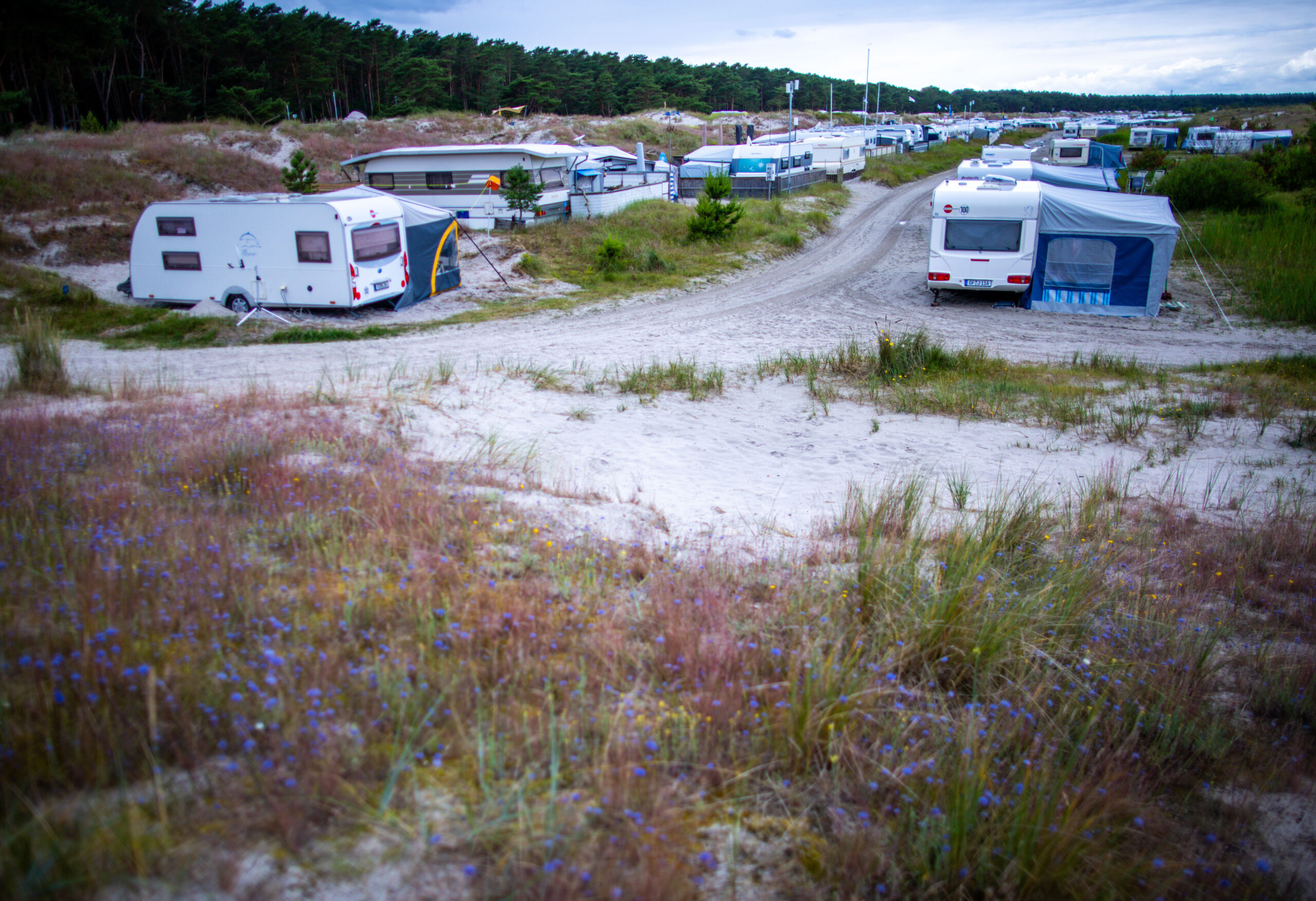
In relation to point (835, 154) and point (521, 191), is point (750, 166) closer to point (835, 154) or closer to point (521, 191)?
point (835, 154)

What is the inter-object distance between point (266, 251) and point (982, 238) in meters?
15.9

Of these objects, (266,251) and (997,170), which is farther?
(997,170)

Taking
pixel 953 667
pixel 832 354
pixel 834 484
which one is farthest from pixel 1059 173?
pixel 953 667

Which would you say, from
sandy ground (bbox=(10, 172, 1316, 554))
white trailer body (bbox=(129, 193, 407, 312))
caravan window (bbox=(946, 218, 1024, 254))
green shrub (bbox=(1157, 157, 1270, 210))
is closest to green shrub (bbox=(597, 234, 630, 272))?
sandy ground (bbox=(10, 172, 1316, 554))

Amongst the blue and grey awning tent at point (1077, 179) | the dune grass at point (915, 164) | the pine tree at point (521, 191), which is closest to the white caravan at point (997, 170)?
the blue and grey awning tent at point (1077, 179)

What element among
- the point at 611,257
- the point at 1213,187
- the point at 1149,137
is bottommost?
the point at 611,257

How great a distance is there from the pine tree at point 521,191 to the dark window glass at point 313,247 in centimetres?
915

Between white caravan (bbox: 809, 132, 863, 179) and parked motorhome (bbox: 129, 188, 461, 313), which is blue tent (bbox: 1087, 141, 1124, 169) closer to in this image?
white caravan (bbox: 809, 132, 863, 179)

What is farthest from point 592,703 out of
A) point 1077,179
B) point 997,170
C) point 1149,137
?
point 1149,137

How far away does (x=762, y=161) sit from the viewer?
36.0m

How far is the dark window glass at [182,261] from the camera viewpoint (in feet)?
52.9

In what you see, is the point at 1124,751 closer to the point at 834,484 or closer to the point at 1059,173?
the point at 834,484

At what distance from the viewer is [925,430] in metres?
9.98

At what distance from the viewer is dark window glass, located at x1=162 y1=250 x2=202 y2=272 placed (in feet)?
52.9
